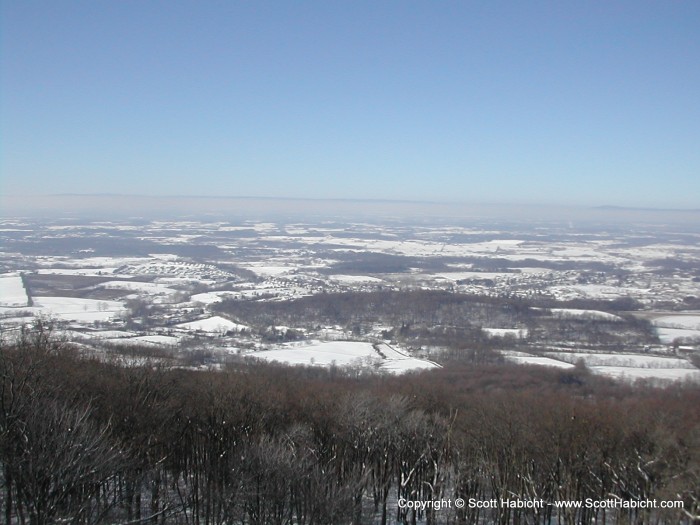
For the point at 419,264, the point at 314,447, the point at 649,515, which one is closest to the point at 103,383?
the point at 314,447

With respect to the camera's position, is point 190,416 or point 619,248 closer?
point 190,416

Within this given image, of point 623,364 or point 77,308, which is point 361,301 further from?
point 623,364

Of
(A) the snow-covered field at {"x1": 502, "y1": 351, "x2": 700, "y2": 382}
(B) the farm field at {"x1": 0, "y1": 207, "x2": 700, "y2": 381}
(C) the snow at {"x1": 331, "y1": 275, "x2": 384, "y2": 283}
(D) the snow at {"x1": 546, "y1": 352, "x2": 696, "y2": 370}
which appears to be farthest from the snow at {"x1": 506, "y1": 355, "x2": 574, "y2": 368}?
(C) the snow at {"x1": 331, "y1": 275, "x2": 384, "y2": 283}

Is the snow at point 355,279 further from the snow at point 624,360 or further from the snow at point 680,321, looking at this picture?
the snow at point 624,360

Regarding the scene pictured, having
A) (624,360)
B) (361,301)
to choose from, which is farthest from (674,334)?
(361,301)

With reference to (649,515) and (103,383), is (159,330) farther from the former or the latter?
(649,515)

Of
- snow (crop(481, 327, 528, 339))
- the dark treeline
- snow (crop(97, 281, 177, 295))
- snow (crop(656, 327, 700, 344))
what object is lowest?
snow (crop(481, 327, 528, 339))

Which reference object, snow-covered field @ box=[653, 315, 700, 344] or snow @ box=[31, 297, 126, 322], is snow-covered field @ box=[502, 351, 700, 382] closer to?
snow-covered field @ box=[653, 315, 700, 344]
